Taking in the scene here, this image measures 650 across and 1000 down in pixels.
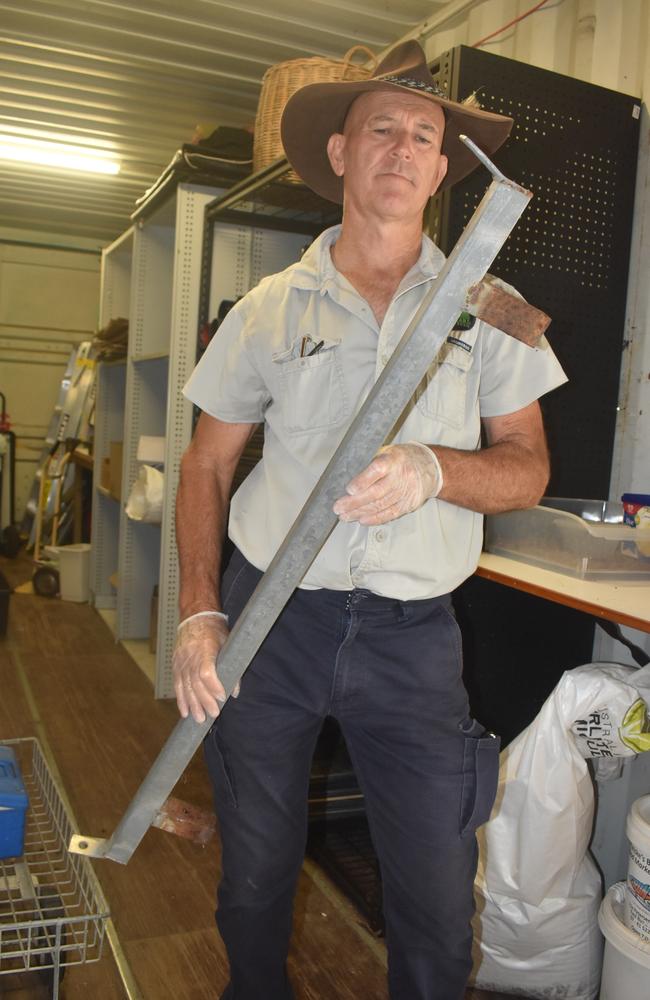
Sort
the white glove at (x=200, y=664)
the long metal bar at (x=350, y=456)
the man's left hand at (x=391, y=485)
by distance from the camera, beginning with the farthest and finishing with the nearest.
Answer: the white glove at (x=200, y=664), the man's left hand at (x=391, y=485), the long metal bar at (x=350, y=456)

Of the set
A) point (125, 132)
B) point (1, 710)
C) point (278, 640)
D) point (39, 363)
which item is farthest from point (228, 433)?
point (39, 363)

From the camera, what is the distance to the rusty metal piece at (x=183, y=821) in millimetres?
1417

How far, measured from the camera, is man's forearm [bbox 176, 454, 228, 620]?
162 cm

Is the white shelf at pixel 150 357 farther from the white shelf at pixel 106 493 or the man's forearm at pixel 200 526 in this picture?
the man's forearm at pixel 200 526

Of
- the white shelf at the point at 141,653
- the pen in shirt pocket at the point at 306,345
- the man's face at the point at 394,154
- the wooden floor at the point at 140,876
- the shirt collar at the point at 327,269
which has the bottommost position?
the wooden floor at the point at 140,876

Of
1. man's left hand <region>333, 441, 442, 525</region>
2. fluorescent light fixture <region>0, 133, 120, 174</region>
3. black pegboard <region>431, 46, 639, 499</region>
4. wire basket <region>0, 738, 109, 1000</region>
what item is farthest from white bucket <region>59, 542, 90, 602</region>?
man's left hand <region>333, 441, 442, 525</region>

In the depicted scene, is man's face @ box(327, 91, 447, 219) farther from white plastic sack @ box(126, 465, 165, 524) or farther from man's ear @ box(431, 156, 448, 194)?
white plastic sack @ box(126, 465, 165, 524)

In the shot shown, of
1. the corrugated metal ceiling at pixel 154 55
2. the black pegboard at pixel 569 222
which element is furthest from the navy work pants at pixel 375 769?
the corrugated metal ceiling at pixel 154 55

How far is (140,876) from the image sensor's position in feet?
8.36

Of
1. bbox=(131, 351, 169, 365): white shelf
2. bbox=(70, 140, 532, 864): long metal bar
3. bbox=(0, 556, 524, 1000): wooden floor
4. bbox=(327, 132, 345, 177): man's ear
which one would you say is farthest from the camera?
bbox=(131, 351, 169, 365): white shelf

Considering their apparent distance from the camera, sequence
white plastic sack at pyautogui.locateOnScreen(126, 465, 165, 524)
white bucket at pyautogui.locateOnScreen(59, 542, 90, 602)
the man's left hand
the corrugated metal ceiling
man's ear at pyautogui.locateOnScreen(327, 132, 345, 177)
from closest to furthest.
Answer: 1. the man's left hand
2. man's ear at pyautogui.locateOnScreen(327, 132, 345, 177)
3. the corrugated metal ceiling
4. white plastic sack at pyautogui.locateOnScreen(126, 465, 165, 524)
5. white bucket at pyautogui.locateOnScreen(59, 542, 90, 602)

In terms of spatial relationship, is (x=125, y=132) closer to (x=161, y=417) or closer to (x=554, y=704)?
(x=161, y=417)

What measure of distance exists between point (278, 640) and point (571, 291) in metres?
1.31

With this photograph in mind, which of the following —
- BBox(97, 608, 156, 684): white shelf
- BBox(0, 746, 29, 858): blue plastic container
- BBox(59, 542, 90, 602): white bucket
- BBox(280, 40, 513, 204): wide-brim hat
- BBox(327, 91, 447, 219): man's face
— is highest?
BBox(280, 40, 513, 204): wide-brim hat
